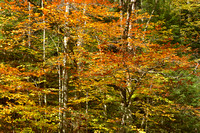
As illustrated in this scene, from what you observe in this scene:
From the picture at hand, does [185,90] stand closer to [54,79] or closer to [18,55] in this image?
[54,79]

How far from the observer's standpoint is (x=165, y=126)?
827 cm

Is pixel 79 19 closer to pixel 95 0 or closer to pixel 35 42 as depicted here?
pixel 95 0

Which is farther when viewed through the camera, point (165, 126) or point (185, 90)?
point (165, 126)

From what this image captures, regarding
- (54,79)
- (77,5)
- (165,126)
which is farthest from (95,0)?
(165,126)

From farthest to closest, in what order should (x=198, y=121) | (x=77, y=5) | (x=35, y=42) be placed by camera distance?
(x=35, y=42) < (x=77, y=5) < (x=198, y=121)

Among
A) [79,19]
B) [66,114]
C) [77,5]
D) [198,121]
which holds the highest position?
[77,5]

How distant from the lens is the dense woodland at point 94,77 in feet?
15.8

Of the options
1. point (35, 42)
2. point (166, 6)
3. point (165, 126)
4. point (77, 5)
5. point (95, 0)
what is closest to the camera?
point (77, 5)

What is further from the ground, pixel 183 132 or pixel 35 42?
pixel 35 42

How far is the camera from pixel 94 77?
4.90 meters

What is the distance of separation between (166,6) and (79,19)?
43.8ft

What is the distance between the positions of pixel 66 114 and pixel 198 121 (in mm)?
6641

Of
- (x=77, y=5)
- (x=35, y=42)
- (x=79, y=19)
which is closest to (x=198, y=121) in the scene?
(x=79, y=19)

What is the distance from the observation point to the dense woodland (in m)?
4.82
